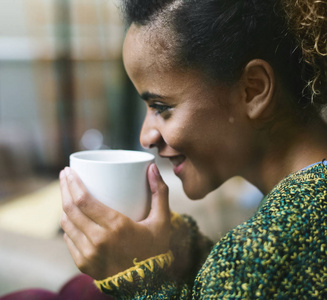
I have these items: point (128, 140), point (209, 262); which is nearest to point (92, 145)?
point (128, 140)

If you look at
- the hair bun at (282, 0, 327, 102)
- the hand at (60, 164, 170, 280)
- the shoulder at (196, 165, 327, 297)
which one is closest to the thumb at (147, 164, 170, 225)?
the hand at (60, 164, 170, 280)

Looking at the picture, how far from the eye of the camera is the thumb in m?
0.57

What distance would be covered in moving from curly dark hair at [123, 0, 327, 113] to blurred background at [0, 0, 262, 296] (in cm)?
16

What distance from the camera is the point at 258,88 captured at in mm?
556

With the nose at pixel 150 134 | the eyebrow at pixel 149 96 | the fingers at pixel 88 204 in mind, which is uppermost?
the eyebrow at pixel 149 96

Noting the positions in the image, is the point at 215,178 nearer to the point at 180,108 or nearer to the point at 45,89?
the point at 180,108

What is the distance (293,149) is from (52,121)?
0.40m

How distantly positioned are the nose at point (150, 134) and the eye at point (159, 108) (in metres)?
0.02

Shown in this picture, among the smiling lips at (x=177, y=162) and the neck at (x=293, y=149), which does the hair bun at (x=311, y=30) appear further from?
the smiling lips at (x=177, y=162)

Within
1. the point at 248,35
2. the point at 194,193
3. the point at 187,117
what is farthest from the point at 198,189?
the point at 248,35

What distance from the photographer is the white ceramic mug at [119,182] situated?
537mm

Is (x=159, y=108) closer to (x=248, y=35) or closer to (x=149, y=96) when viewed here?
(x=149, y=96)

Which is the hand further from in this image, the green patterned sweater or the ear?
the ear

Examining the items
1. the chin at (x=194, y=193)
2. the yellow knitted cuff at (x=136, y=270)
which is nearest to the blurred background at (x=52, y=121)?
the chin at (x=194, y=193)
